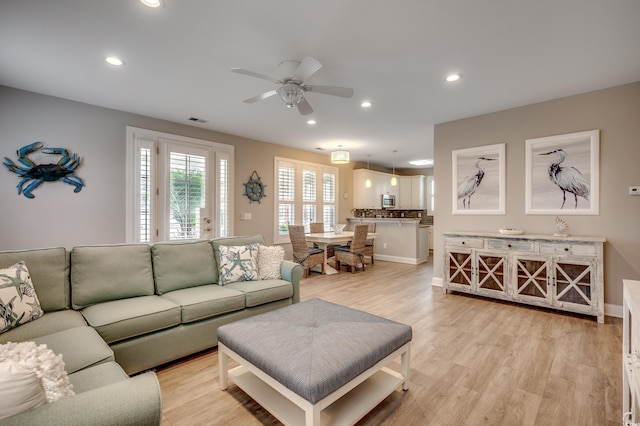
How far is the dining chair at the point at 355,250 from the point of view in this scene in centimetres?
578

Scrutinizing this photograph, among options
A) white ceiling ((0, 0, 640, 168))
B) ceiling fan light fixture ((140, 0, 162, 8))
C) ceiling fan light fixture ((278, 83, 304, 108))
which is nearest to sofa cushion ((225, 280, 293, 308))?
ceiling fan light fixture ((278, 83, 304, 108))

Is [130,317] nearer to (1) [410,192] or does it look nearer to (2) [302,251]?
(2) [302,251]

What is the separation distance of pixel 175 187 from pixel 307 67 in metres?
3.26

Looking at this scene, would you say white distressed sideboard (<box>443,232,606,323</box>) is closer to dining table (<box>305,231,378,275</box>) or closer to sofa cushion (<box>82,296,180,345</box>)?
dining table (<box>305,231,378,275</box>)

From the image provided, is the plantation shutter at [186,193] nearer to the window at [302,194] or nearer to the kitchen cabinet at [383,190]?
the window at [302,194]

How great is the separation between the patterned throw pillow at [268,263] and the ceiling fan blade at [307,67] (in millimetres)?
1866

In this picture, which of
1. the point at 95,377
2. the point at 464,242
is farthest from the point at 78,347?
the point at 464,242

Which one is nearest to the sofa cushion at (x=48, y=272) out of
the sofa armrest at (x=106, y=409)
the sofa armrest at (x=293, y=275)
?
the sofa armrest at (x=106, y=409)

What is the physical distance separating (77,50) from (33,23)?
1.28 feet

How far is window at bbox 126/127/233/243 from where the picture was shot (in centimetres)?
433

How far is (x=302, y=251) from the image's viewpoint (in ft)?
18.2

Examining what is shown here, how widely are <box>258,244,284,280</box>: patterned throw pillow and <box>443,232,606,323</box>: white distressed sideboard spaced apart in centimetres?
255

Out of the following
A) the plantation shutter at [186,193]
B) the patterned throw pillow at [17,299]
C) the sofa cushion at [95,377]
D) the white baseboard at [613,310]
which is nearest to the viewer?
the sofa cushion at [95,377]

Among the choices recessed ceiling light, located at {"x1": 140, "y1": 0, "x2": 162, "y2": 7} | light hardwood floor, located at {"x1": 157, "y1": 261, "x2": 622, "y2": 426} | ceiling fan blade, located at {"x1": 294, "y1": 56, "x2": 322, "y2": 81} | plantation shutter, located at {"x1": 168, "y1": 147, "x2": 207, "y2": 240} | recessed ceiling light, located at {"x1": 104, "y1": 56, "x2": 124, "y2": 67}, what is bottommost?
light hardwood floor, located at {"x1": 157, "y1": 261, "x2": 622, "y2": 426}
